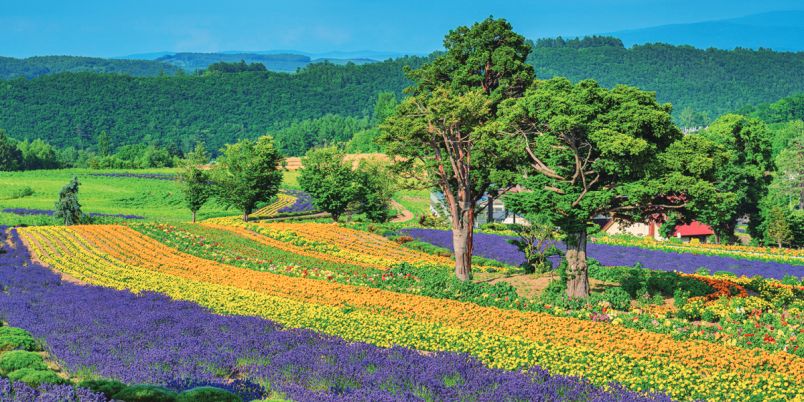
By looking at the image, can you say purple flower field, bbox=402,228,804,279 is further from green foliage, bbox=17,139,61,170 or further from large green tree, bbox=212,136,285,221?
green foliage, bbox=17,139,61,170

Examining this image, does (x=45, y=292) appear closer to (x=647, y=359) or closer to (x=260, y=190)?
(x=647, y=359)

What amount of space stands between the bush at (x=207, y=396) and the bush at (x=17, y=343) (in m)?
6.62

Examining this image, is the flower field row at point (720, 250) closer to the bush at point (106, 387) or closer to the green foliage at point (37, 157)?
the bush at point (106, 387)

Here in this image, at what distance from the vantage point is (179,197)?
88062 millimetres

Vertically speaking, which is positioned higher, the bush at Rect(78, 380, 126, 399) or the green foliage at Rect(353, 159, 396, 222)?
the green foliage at Rect(353, 159, 396, 222)

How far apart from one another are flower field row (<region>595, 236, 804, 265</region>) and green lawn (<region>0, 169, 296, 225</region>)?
127 ft

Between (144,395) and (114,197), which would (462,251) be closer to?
(144,395)

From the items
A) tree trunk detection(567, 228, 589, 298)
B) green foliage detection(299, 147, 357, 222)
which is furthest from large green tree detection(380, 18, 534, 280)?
green foliage detection(299, 147, 357, 222)

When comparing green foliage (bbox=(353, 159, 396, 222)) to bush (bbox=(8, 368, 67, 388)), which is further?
green foliage (bbox=(353, 159, 396, 222))

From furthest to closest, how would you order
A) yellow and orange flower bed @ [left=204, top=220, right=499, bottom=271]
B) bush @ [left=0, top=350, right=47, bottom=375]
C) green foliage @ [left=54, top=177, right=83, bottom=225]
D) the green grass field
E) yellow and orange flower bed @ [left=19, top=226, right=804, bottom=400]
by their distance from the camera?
the green grass field
green foliage @ [left=54, top=177, right=83, bottom=225]
yellow and orange flower bed @ [left=204, top=220, right=499, bottom=271]
yellow and orange flower bed @ [left=19, top=226, right=804, bottom=400]
bush @ [left=0, top=350, right=47, bottom=375]

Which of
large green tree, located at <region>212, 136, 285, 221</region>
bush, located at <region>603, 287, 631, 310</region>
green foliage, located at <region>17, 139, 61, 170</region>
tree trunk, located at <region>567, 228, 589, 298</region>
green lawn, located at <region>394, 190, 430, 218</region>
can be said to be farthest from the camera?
green foliage, located at <region>17, 139, 61, 170</region>

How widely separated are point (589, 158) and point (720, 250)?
84.8 ft

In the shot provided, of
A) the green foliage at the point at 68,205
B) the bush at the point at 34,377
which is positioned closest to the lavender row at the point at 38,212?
the green foliage at the point at 68,205

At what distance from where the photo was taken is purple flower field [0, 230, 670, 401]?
11.8 meters
